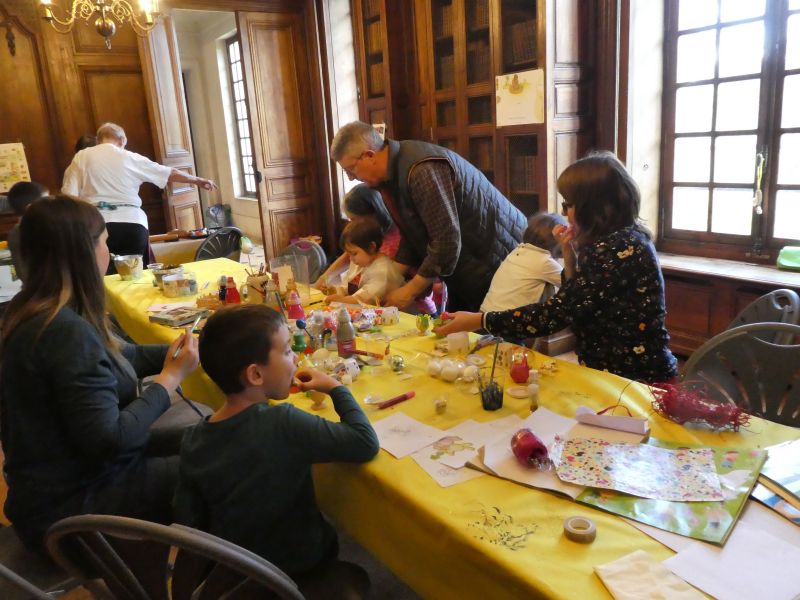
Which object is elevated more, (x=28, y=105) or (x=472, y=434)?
(x=28, y=105)

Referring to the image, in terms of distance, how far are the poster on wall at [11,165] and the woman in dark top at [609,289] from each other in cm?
545

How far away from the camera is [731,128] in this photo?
3.35 m

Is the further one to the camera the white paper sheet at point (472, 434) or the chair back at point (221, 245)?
the chair back at point (221, 245)

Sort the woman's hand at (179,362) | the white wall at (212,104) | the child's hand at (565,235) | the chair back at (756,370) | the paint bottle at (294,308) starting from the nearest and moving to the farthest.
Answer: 1. the chair back at (756,370)
2. the woman's hand at (179,362)
3. the child's hand at (565,235)
4. the paint bottle at (294,308)
5. the white wall at (212,104)

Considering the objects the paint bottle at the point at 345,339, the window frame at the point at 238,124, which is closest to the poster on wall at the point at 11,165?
the window frame at the point at 238,124

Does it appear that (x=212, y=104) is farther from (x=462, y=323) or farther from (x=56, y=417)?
(x=56, y=417)

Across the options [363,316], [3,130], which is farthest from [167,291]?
[3,130]

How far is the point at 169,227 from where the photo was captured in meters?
6.09

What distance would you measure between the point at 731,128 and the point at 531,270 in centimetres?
185

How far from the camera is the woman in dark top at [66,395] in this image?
1366 millimetres

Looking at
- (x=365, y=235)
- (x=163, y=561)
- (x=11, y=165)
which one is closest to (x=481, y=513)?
(x=163, y=561)

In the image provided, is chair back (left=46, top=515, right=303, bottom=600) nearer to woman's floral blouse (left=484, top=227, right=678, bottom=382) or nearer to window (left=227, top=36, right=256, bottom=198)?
woman's floral blouse (left=484, top=227, right=678, bottom=382)

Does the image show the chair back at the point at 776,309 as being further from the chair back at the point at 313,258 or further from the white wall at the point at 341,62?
the white wall at the point at 341,62

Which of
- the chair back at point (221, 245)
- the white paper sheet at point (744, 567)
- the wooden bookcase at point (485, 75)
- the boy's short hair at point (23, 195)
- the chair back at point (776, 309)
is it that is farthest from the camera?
the chair back at point (221, 245)
